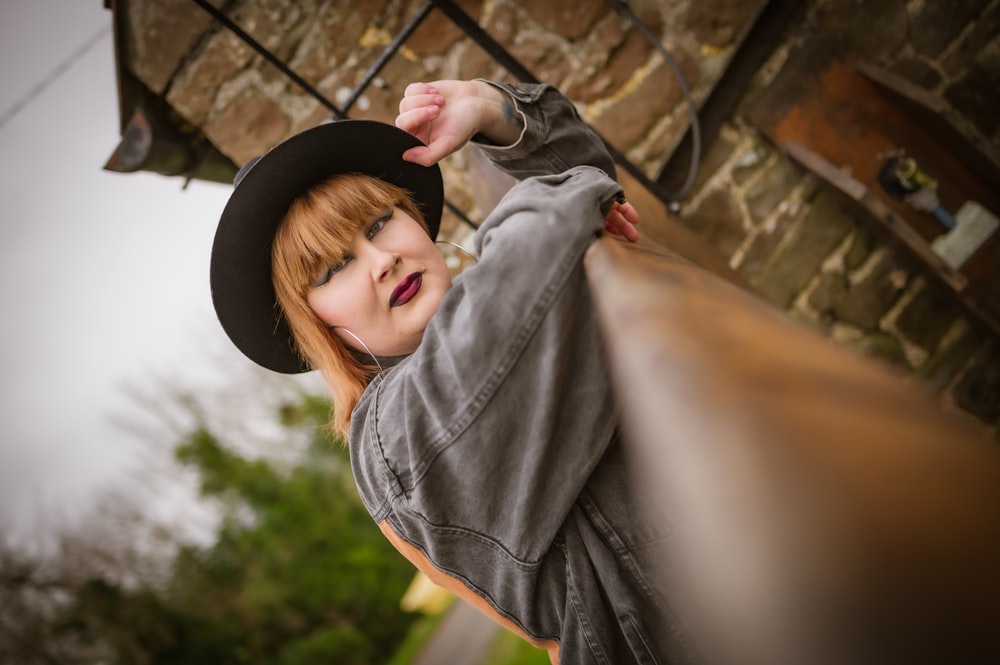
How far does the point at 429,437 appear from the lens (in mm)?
955

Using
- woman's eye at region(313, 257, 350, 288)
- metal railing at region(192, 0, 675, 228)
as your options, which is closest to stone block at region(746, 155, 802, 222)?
metal railing at region(192, 0, 675, 228)

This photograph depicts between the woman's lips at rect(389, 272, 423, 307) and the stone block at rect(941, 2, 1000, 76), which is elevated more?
the stone block at rect(941, 2, 1000, 76)

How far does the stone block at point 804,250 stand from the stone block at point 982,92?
613 millimetres

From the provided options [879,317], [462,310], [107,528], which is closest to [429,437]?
[462,310]

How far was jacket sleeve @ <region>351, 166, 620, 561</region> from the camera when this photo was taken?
2.81 ft

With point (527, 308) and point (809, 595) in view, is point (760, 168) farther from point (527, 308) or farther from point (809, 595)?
point (809, 595)

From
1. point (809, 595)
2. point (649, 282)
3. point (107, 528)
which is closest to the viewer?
point (809, 595)

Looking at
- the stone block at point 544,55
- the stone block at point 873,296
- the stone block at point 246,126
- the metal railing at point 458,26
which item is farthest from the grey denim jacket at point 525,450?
the stone block at point 873,296

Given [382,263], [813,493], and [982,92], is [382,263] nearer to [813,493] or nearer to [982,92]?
Result: [813,493]

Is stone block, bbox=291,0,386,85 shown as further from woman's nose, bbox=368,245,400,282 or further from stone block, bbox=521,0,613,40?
woman's nose, bbox=368,245,400,282

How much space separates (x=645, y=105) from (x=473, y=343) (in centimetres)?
195

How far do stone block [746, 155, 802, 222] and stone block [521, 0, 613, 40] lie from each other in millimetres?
989

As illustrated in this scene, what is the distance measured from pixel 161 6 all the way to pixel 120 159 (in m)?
0.65

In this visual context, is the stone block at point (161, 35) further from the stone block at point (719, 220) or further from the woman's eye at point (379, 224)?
the stone block at point (719, 220)
